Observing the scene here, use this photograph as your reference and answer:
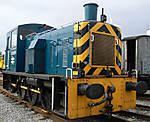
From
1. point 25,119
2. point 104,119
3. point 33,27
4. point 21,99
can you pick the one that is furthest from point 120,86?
point 33,27

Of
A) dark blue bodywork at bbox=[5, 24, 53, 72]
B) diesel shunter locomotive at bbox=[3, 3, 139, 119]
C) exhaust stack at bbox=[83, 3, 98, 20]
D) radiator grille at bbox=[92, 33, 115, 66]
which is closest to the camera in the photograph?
diesel shunter locomotive at bbox=[3, 3, 139, 119]

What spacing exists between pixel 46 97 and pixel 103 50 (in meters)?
2.21

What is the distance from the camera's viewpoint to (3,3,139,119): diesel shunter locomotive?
3.93m

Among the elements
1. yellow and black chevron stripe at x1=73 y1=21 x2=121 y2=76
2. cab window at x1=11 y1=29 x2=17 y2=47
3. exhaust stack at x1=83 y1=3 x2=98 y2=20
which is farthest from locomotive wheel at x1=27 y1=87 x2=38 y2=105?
exhaust stack at x1=83 y1=3 x2=98 y2=20

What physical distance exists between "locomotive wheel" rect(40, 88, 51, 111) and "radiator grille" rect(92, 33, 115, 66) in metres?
1.65

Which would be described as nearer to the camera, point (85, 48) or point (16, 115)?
point (85, 48)

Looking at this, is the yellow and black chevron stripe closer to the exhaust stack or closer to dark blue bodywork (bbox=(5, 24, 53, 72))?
the exhaust stack

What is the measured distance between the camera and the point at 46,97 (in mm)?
5094

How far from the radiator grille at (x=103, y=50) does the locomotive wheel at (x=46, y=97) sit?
5.41 ft

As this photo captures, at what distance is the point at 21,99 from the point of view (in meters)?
6.86

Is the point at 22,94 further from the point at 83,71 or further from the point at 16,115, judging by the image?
the point at 83,71

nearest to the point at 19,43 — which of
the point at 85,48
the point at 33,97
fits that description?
the point at 33,97

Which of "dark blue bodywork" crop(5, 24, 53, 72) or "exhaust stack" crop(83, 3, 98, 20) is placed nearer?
"exhaust stack" crop(83, 3, 98, 20)

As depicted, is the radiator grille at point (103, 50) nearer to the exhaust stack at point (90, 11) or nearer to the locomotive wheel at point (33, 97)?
the exhaust stack at point (90, 11)
